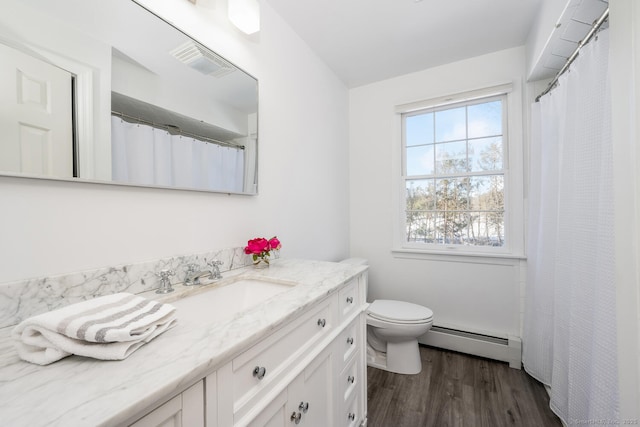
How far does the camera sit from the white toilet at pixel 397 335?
1.89 meters

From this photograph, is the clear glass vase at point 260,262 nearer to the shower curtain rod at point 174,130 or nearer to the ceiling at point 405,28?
the shower curtain rod at point 174,130

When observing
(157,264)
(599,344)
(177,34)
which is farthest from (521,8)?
(157,264)

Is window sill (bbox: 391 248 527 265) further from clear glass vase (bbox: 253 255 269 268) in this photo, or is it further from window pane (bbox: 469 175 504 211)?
clear glass vase (bbox: 253 255 269 268)

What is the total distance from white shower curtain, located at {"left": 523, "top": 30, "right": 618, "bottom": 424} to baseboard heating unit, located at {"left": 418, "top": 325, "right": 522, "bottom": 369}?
0.21 metres

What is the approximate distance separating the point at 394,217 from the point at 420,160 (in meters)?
0.61

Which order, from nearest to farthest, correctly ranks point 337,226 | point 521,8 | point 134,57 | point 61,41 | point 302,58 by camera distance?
point 61,41
point 134,57
point 521,8
point 302,58
point 337,226

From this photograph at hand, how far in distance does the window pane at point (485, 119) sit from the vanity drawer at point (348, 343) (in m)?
2.00

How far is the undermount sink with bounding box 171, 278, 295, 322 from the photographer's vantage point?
3.13ft

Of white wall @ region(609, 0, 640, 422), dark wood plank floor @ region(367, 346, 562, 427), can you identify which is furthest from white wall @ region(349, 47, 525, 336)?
white wall @ region(609, 0, 640, 422)

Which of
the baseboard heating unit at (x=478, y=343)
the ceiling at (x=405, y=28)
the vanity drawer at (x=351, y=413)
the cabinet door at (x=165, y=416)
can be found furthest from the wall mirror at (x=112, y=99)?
the baseboard heating unit at (x=478, y=343)

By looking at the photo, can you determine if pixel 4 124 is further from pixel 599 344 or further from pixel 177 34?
pixel 599 344

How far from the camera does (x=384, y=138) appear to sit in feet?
8.68

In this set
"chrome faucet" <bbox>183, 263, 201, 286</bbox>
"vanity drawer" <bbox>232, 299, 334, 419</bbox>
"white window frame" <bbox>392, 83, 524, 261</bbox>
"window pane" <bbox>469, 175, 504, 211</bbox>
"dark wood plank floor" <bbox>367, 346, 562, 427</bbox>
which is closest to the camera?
"vanity drawer" <bbox>232, 299, 334, 419</bbox>

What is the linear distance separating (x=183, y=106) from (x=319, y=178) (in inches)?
48.1
